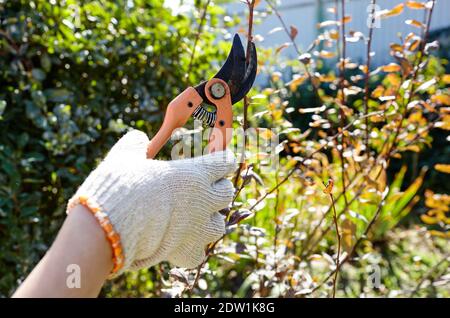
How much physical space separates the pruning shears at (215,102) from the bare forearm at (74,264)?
340 millimetres

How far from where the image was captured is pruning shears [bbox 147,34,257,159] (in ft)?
3.55

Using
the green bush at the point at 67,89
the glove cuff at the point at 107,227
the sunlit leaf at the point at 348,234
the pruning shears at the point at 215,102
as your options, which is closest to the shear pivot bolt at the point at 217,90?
the pruning shears at the point at 215,102

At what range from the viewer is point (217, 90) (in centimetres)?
110

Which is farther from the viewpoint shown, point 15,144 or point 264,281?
point 15,144

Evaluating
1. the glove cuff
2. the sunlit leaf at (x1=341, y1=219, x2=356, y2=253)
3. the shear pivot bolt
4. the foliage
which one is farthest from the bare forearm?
the sunlit leaf at (x1=341, y1=219, x2=356, y2=253)

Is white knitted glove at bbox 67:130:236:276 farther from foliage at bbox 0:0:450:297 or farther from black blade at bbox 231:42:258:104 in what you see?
foliage at bbox 0:0:450:297

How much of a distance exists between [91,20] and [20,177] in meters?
0.73

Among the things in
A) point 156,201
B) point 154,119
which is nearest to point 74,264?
point 156,201

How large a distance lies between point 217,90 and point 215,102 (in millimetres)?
26

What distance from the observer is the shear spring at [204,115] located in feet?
3.65

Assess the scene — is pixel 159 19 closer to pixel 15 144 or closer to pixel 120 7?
pixel 120 7

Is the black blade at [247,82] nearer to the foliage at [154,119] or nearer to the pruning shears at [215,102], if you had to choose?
the pruning shears at [215,102]
